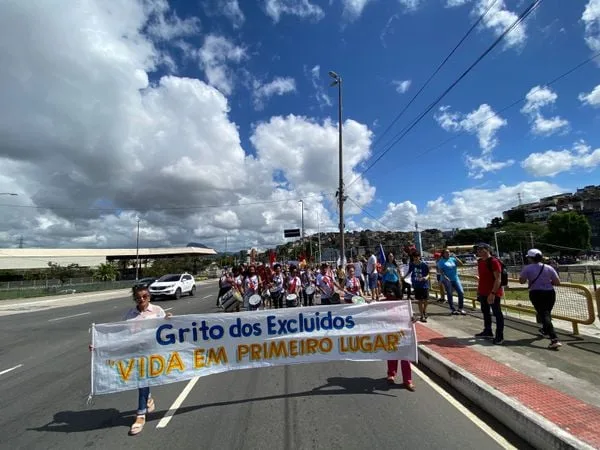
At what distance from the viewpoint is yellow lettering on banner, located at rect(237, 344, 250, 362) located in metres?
5.37

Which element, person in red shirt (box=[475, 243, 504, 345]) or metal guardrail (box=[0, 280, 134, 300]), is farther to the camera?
metal guardrail (box=[0, 280, 134, 300])

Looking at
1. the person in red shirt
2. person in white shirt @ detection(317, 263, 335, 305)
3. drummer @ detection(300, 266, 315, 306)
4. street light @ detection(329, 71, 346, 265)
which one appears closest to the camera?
the person in red shirt

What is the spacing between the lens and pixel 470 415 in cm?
436

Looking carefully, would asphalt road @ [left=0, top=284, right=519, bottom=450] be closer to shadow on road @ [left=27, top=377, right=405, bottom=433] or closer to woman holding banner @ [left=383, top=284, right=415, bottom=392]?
shadow on road @ [left=27, top=377, right=405, bottom=433]

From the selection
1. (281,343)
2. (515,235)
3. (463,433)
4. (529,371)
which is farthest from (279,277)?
(515,235)

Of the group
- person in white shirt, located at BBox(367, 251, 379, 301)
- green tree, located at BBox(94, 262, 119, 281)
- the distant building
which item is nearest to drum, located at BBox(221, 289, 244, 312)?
person in white shirt, located at BBox(367, 251, 379, 301)

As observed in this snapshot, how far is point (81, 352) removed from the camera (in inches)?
340

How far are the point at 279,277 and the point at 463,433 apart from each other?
382 inches

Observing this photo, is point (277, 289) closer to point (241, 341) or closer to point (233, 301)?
point (233, 301)

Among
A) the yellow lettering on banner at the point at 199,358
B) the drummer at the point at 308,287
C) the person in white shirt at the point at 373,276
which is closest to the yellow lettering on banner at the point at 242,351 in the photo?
the yellow lettering on banner at the point at 199,358

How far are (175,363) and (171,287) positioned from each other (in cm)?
1955

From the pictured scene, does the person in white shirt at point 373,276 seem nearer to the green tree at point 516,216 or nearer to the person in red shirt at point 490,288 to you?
the person in red shirt at point 490,288

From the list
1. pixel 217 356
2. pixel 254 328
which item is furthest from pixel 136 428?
pixel 254 328

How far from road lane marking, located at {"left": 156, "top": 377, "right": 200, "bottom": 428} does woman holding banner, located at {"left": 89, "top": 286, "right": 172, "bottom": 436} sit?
0.70ft
